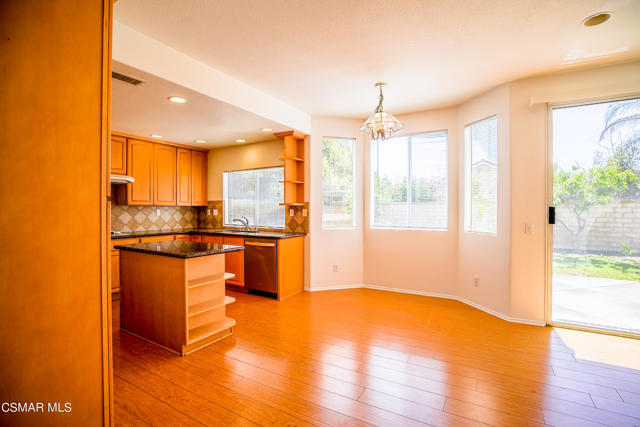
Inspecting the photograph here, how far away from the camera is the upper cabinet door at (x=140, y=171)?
4.42 m

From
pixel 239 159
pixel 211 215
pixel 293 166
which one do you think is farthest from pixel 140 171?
pixel 293 166

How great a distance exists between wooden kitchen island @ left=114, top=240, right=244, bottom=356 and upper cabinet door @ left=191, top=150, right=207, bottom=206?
8.86 ft

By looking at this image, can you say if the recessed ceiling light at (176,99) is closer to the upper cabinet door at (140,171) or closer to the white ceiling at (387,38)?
the white ceiling at (387,38)

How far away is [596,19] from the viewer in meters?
2.11

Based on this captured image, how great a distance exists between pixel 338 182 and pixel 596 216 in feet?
10.1

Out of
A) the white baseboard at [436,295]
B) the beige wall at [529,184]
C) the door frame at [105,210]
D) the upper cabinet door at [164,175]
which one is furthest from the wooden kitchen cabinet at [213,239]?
the beige wall at [529,184]

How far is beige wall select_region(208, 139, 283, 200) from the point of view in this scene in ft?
15.9

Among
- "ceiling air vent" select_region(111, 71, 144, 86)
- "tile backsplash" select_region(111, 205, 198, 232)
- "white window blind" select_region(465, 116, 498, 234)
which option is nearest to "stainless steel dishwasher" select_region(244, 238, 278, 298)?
"tile backsplash" select_region(111, 205, 198, 232)

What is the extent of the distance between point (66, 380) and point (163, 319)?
155 cm

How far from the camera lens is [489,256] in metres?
3.46

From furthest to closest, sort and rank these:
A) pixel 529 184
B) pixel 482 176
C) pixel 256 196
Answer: pixel 256 196 → pixel 482 176 → pixel 529 184

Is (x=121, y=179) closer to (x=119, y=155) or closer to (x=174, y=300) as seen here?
(x=119, y=155)

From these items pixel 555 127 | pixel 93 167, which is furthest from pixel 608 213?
pixel 93 167

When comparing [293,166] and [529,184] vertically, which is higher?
[293,166]
